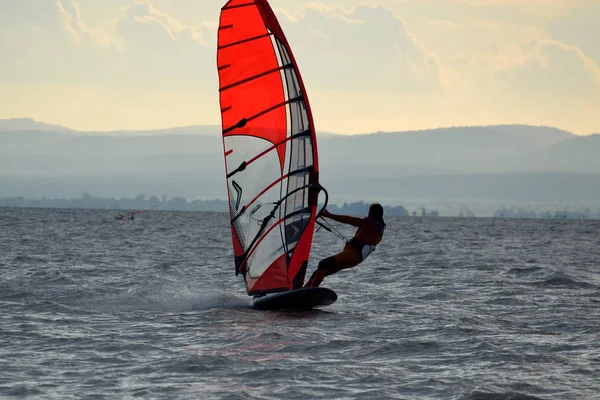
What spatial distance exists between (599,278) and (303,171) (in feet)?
35.6

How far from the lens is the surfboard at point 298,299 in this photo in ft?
39.6

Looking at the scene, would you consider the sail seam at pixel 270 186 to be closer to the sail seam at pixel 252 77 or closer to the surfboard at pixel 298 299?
the surfboard at pixel 298 299

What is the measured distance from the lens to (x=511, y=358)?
377 inches

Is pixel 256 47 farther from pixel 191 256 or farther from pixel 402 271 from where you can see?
pixel 191 256

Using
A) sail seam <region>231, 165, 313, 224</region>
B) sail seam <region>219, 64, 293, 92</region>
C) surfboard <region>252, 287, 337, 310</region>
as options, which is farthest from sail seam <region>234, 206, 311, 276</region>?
sail seam <region>219, 64, 293, 92</region>

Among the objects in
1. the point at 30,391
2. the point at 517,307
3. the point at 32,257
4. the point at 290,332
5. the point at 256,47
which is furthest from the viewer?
the point at 32,257

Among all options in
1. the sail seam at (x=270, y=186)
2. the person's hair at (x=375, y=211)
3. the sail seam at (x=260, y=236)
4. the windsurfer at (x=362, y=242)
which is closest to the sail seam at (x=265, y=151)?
the sail seam at (x=270, y=186)

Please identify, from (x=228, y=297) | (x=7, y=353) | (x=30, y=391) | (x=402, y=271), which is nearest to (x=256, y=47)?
(x=228, y=297)

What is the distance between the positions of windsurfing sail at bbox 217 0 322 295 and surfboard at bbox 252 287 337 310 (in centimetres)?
28

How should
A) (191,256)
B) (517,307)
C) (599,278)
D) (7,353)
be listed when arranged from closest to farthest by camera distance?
(7,353), (517,307), (599,278), (191,256)

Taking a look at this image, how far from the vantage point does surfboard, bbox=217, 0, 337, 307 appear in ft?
40.0

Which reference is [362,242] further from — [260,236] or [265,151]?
[265,151]

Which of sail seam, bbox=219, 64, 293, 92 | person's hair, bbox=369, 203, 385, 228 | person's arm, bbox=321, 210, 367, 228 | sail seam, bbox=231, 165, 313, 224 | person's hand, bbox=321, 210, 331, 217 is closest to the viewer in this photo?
person's arm, bbox=321, 210, 367, 228

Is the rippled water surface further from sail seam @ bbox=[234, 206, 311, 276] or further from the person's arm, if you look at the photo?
the person's arm
